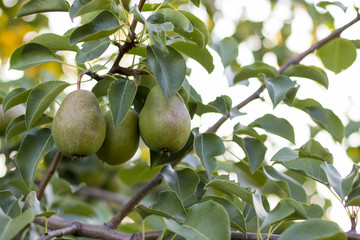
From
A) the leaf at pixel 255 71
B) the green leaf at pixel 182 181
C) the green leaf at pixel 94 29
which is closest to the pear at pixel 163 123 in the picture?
the green leaf at pixel 182 181

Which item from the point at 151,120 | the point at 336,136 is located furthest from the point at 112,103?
the point at 336,136

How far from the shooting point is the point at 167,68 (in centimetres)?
118

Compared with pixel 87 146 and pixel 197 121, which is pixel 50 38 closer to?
pixel 87 146

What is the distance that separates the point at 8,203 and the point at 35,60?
39 cm

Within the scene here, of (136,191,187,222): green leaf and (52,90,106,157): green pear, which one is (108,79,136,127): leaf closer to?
(52,90,106,157): green pear

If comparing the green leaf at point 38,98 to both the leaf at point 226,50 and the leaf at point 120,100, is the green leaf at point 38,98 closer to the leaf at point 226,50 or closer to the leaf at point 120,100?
the leaf at point 120,100

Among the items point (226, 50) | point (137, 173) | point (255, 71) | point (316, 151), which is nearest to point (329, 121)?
point (255, 71)

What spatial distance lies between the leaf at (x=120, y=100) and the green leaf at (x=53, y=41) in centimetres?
23

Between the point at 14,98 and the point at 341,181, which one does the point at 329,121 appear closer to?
the point at 341,181

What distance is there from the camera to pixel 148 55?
119cm

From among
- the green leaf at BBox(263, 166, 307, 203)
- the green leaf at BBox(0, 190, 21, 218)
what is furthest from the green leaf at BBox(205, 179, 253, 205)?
the green leaf at BBox(0, 190, 21, 218)

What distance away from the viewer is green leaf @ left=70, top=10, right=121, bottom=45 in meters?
1.12

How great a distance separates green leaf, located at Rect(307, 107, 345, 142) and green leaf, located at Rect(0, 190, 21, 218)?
922 mm

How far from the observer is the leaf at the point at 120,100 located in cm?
115
